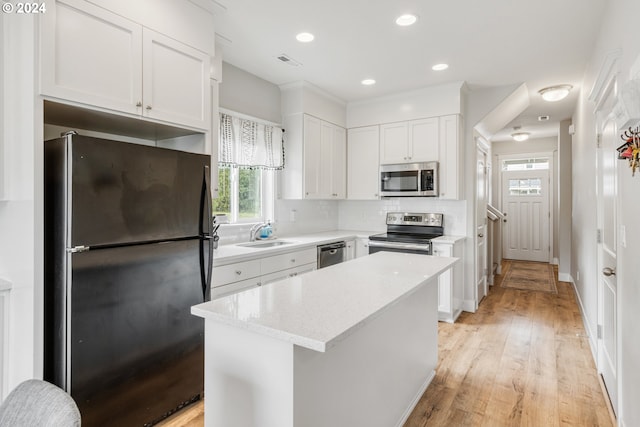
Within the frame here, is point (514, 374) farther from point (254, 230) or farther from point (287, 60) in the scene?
point (287, 60)

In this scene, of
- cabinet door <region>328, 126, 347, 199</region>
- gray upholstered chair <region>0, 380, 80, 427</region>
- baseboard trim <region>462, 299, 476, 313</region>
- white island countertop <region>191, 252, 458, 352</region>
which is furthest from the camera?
cabinet door <region>328, 126, 347, 199</region>

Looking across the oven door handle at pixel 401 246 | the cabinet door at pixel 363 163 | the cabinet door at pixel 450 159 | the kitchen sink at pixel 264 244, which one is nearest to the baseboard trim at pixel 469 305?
the oven door handle at pixel 401 246

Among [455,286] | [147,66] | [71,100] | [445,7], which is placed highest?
[445,7]

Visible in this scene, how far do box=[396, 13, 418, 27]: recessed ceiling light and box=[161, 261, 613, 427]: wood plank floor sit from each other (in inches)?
105

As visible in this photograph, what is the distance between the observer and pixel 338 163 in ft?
15.0

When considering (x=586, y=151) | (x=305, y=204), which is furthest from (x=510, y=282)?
(x=305, y=204)

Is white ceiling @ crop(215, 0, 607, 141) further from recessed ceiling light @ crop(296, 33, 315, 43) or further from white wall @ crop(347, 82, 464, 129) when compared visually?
white wall @ crop(347, 82, 464, 129)

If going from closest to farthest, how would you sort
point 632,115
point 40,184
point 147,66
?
point 632,115, point 40,184, point 147,66

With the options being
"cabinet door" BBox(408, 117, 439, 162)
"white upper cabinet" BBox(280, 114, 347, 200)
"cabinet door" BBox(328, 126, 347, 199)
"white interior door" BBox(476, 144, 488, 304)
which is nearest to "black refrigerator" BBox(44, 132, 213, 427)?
"white upper cabinet" BBox(280, 114, 347, 200)

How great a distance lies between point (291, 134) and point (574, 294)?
4465mm

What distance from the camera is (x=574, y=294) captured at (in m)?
4.83

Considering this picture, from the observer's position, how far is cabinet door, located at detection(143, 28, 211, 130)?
2025 millimetres

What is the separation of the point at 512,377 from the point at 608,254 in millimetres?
1118

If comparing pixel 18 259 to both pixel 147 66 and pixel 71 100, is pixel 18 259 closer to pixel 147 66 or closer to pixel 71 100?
pixel 71 100
